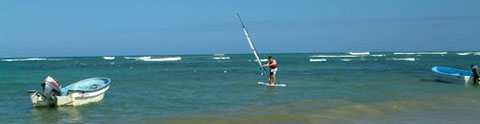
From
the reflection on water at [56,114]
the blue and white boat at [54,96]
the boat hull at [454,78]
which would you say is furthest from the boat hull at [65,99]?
the boat hull at [454,78]

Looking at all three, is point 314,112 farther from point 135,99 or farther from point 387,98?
point 135,99

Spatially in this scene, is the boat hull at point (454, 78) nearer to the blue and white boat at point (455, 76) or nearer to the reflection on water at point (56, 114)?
the blue and white boat at point (455, 76)

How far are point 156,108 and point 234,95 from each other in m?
3.12

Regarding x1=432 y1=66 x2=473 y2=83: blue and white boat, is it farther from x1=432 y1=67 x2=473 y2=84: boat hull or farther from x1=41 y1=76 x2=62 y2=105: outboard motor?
x1=41 y1=76 x2=62 y2=105: outboard motor

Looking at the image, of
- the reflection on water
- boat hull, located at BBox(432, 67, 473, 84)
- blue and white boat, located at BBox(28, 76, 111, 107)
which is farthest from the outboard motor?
boat hull, located at BBox(432, 67, 473, 84)

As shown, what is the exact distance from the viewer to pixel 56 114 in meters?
10.5

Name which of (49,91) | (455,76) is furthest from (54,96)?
(455,76)

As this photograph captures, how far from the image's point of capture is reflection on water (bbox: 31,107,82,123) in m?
9.65

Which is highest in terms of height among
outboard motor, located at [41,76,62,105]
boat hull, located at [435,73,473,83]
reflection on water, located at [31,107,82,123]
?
→ outboard motor, located at [41,76,62,105]

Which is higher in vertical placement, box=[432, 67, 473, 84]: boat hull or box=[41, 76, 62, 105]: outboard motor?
box=[41, 76, 62, 105]: outboard motor

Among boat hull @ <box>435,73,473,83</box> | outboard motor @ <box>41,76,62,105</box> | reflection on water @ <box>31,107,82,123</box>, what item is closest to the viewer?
reflection on water @ <box>31,107,82,123</box>

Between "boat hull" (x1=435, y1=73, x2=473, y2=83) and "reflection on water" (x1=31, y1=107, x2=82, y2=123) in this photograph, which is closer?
"reflection on water" (x1=31, y1=107, x2=82, y2=123)

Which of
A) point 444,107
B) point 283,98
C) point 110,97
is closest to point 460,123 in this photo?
point 444,107

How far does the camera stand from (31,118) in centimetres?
1001
